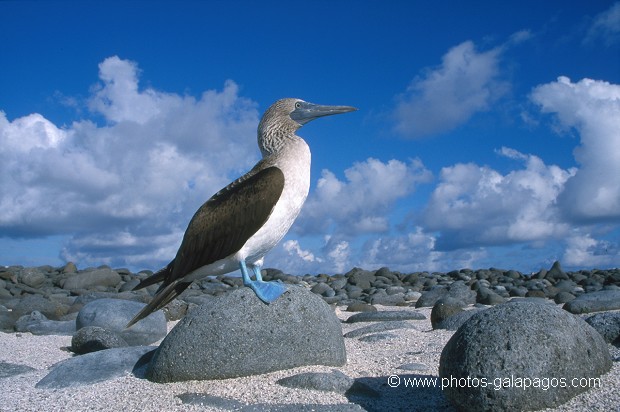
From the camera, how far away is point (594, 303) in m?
9.84

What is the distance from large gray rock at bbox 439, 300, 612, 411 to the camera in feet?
14.7

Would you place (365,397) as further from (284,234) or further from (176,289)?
(176,289)

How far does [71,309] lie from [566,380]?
36.9 ft

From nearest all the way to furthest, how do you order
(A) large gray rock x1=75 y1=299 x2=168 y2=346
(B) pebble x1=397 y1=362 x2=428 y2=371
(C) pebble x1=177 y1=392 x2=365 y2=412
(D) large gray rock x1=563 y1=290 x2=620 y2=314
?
(C) pebble x1=177 y1=392 x2=365 y2=412
(B) pebble x1=397 y1=362 x2=428 y2=371
(A) large gray rock x1=75 y1=299 x2=168 y2=346
(D) large gray rock x1=563 y1=290 x2=620 y2=314

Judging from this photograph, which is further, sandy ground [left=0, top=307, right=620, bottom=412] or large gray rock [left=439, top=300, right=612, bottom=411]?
sandy ground [left=0, top=307, right=620, bottom=412]

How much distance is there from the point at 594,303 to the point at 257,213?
276 inches

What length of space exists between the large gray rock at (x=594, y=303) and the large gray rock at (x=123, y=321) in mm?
6494

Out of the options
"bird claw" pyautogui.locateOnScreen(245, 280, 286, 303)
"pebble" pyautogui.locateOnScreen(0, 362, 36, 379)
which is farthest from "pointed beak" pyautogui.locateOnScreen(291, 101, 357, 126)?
"pebble" pyautogui.locateOnScreen(0, 362, 36, 379)

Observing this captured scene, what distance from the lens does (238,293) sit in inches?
237

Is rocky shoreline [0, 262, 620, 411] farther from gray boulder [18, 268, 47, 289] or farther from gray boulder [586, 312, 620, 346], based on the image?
gray boulder [18, 268, 47, 289]

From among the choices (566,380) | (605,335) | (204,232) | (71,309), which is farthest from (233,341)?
(71,309)

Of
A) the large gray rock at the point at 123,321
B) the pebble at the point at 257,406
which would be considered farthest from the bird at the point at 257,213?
the large gray rock at the point at 123,321

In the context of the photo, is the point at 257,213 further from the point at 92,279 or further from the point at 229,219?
the point at 92,279

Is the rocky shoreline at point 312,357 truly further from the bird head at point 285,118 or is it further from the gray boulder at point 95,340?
the bird head at point 285,118
